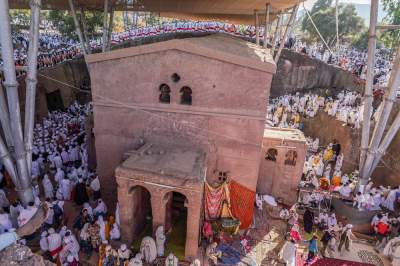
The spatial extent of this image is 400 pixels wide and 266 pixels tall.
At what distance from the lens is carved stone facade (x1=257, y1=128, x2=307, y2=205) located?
14.1 m

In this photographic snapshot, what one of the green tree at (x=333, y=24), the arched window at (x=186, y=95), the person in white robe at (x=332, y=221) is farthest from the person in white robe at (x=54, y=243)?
the green tree at (x=333, y=24)

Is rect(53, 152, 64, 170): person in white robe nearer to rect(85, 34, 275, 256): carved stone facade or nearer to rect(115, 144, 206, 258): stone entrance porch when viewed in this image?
rect(85, 34, 275, 256): carved stone facade

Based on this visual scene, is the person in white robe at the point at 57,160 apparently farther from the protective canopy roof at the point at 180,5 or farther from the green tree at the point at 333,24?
the green tree at the point at 333,24

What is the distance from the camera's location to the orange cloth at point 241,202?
502 inches

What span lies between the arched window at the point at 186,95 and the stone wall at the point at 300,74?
63.9 feet

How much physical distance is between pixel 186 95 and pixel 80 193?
6.14m

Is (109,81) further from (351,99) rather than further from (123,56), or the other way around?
(351,99)

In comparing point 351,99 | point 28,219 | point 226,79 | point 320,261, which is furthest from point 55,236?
point 351,99

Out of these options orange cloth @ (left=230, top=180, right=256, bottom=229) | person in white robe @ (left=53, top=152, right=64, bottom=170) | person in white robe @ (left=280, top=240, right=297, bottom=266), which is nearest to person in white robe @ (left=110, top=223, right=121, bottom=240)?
orange cloth @ (left=230, top=180, right=256, bottom=229)

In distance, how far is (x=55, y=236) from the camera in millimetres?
9766

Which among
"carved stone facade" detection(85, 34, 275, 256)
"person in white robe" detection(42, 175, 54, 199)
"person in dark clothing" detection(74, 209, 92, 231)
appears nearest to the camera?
"carved stone facade" detection(85, 34, 275, 256)

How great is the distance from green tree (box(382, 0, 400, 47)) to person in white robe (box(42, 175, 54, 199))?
29066mm

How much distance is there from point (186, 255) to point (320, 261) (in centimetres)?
510

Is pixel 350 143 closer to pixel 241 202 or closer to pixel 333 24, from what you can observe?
pixel 241 202
